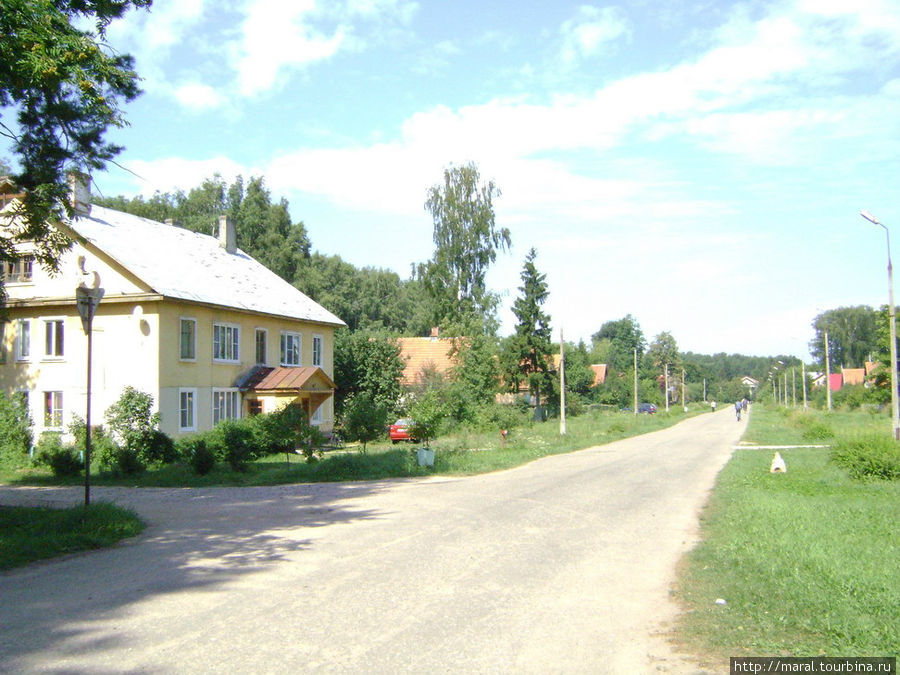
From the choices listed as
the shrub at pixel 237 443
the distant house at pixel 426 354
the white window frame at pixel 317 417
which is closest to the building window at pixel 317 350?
the white window frame at pixel 317 417

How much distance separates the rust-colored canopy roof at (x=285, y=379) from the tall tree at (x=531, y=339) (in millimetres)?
21837

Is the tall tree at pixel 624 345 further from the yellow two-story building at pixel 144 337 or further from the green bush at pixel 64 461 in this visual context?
the green bush at pixel 64 461

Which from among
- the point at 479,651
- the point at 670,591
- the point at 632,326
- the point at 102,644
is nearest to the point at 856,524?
the point at 670,591

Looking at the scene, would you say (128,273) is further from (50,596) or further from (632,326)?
(632,326)

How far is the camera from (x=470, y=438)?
33531mm

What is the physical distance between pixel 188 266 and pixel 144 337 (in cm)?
497

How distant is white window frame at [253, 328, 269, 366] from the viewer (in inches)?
1248

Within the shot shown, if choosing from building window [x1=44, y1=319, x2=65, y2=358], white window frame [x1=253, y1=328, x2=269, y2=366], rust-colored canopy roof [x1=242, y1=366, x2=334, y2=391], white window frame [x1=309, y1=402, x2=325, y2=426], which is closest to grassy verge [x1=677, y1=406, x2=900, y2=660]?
rust-colored canopy roof [x1=242, y1=366, x2=334, y2=391]

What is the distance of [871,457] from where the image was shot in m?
18.0

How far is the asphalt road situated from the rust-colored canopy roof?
1519 cm

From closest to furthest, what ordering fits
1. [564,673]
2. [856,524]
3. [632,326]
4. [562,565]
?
[564,673], [562,565], [856,524], [632,326]

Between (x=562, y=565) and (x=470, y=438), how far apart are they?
24.6m

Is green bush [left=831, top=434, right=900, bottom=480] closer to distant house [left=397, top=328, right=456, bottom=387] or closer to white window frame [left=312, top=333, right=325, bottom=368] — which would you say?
white window frame [left=312, top=333, right=325, bottom=368]

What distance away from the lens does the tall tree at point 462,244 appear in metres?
50.8
